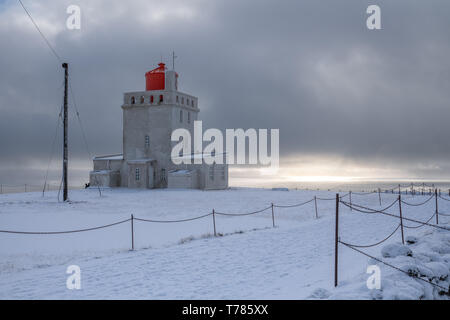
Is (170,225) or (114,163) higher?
(114,163)

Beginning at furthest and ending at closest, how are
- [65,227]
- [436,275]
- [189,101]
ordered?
[189,101]
[65,227]
[436,275]

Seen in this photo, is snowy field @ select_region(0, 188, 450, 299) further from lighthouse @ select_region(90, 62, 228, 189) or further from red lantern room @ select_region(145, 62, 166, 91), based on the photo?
red lantern room @ select_region(145, 62, 166, 91)

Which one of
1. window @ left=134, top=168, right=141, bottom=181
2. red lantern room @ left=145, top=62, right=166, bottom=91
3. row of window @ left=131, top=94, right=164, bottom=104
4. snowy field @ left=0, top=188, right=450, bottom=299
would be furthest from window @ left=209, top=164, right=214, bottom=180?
snowy field @ left=0, top=188, right=450, bottom=299

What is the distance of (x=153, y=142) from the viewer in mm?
40625

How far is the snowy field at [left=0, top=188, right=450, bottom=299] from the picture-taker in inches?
272

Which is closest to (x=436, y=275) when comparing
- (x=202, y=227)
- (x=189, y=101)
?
(x=202, y=227)

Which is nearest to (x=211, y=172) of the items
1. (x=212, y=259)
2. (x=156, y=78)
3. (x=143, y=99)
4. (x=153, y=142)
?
(x=153, y=142)

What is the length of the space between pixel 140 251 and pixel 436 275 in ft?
24.6

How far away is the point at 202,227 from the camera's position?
1523cm

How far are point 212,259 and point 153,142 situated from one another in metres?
32.4

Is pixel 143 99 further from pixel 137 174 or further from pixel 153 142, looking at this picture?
pixel 137 174

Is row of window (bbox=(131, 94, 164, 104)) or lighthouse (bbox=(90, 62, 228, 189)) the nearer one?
lighthouse (bbox=(90, 62, 228, 189))
